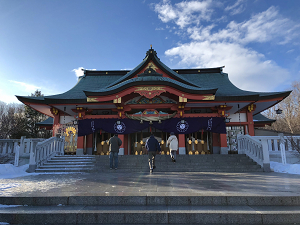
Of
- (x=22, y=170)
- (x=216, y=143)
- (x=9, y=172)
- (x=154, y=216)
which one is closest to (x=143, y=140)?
(x=216, y=143)

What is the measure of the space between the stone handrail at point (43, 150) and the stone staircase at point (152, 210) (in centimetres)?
578

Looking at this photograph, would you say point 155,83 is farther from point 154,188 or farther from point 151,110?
point 154,188

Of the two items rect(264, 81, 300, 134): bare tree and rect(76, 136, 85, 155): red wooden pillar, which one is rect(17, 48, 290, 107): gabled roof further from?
rect(264, 81, 300, 134): bare tree

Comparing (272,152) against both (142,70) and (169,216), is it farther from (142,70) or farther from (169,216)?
(142,70)

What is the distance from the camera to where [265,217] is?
3.71 meters

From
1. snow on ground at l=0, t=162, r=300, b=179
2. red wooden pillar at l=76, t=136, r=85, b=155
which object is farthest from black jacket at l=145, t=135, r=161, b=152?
red wooden pillar at l=76, t=136, r=85, b=155

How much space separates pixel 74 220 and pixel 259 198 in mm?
4064

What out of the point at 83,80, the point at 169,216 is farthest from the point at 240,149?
the point at 83,80

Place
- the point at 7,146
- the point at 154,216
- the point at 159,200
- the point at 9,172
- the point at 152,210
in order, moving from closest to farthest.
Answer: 1. the point at 154,216
2. the point at 152,210
3. the point at 159,200
4. the point at 9,172
5. the point at 7,146

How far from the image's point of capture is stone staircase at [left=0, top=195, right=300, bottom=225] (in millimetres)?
3723

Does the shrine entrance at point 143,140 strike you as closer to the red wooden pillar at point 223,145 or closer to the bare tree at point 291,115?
the red wooden pillar at point 223,145

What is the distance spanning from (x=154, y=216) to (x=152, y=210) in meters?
0.19

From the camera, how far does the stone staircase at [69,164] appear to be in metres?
9.54

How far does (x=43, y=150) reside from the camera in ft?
34.6
